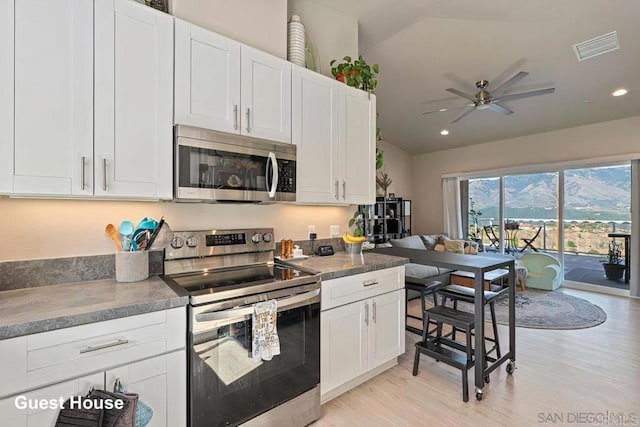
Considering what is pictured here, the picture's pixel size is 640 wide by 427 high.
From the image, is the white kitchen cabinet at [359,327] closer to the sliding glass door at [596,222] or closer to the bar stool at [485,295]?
the bar stool at [485,295]

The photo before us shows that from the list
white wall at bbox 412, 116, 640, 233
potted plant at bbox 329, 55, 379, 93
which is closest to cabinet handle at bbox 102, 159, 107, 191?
potted plant at bbox 329, 55, 379, 93

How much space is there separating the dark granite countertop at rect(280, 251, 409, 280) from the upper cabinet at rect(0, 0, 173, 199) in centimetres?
104

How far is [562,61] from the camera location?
363 centimetres

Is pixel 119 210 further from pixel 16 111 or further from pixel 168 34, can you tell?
pixel 168 34

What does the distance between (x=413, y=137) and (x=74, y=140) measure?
6236 mm

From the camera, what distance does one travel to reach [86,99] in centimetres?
147

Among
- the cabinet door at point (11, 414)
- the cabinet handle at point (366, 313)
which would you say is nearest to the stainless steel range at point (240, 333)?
the cabinet handle at point (366, 313)

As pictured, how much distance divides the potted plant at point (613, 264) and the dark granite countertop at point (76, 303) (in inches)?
258

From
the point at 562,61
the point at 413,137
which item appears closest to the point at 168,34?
the point at 562,61

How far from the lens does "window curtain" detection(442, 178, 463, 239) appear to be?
6.75 meters

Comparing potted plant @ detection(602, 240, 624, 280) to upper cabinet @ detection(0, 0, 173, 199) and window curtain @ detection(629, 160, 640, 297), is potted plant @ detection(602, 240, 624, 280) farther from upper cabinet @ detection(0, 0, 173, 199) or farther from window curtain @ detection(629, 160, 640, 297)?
upper cabinet @ detection(0, 0, 173, 199)

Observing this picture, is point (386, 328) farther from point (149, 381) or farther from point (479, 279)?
point (149, 381)

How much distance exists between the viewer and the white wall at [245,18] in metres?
1.90

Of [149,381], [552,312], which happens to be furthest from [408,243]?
[149,381]
